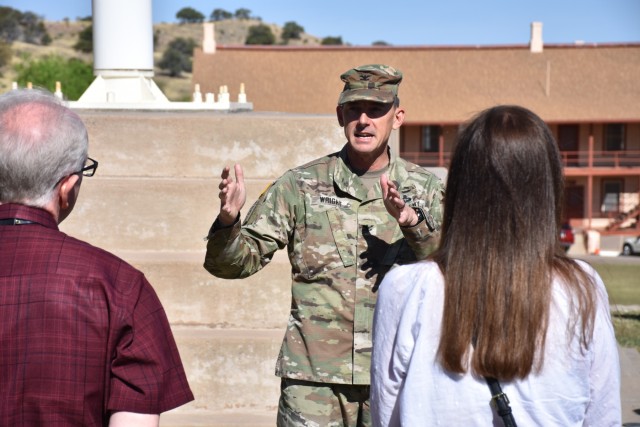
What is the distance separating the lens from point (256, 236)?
400 cm

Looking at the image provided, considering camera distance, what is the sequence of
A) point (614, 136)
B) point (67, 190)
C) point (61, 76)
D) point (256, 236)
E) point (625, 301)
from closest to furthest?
point (67, 190) → point (256, 236) → point (625, 301) → point (614, 136) → point (61, 76)

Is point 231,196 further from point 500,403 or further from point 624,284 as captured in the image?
point 624,284

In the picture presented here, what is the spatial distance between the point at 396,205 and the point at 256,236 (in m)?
0.62

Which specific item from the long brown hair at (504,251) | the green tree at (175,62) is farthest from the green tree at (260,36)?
the long brown hair at (504,251)

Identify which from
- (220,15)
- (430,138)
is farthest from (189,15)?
(430,138)

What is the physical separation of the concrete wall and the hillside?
182 ft

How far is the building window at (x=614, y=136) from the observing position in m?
42.6

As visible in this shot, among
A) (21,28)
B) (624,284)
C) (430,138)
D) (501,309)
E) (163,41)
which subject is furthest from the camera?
(163,41)

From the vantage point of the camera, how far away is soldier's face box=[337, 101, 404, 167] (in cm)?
412

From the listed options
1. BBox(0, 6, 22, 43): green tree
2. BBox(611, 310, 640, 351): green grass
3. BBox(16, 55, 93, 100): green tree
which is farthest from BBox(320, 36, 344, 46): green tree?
BBox(611, 310, 640, 351): green grass

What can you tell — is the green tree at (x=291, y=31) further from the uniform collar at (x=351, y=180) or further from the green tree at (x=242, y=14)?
the uniform collar at (x=351, y=180)

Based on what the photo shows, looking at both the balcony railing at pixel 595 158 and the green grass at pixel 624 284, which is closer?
the green grass at pixel 624 284

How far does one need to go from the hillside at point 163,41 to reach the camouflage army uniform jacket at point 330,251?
58346 mm

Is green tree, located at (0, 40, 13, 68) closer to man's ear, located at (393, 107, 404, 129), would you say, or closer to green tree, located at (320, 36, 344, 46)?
green tree, located at (320, 36, 344, 46)
